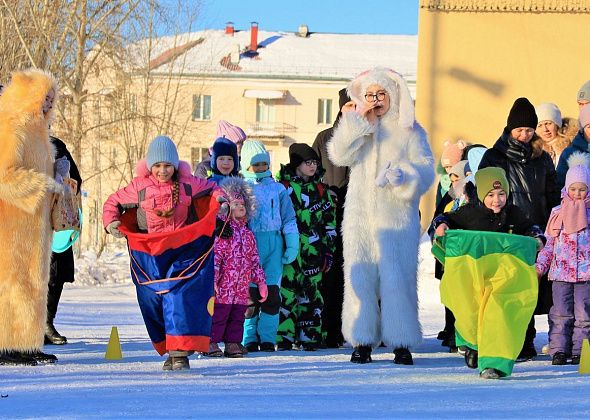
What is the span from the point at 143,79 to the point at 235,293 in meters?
24.0

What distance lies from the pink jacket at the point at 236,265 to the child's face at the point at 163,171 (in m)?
1.58

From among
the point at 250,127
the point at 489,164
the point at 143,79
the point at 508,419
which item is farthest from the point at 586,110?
the point at 250,127

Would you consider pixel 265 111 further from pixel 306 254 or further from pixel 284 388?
pixel 284 388

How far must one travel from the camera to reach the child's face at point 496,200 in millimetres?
9188

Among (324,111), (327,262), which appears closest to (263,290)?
(327,262)

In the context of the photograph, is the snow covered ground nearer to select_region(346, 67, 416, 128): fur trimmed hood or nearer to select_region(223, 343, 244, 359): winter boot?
select_region(223, 343, 244, 359): winter boot

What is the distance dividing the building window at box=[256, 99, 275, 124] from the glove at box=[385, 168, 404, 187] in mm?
56909

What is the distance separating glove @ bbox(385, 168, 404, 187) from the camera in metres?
9.76

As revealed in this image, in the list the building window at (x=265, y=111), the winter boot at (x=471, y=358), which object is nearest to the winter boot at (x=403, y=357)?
the winter boot at (x=471, y=358)

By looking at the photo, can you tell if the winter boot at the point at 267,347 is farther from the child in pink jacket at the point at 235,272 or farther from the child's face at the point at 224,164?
the child's face at the point at 224,164

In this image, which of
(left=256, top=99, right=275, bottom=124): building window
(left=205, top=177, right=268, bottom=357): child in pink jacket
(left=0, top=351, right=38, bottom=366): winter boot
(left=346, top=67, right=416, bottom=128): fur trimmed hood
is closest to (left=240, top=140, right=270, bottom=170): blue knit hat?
(left=205, top=177, right=268, bottom=357): child in pink jacket

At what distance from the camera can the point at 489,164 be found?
417 inches

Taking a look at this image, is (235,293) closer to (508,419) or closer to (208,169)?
(208,169)

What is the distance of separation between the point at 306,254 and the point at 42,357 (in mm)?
2940
